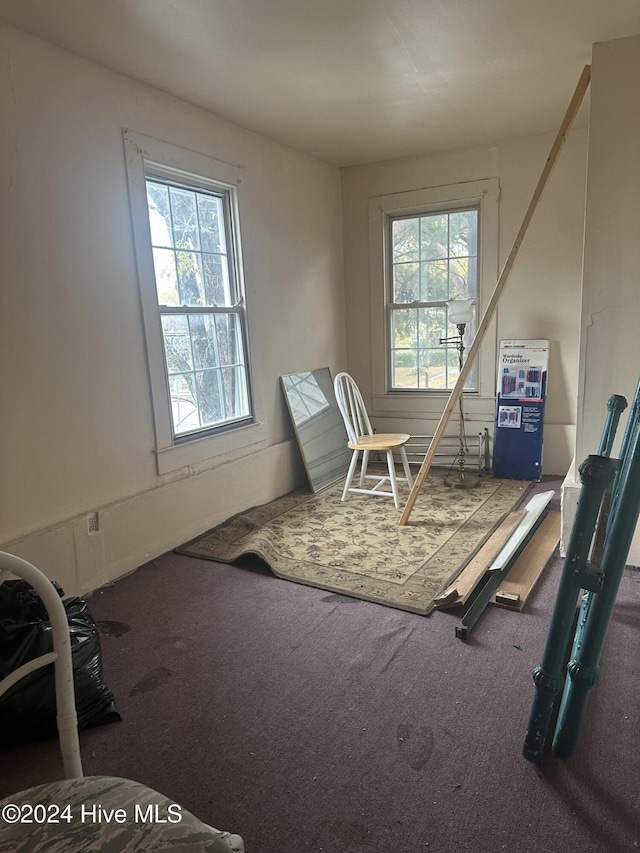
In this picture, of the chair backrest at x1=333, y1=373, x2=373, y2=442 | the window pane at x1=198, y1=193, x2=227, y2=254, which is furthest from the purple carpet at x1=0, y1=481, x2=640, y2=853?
the window pane at x1=198, y1=193, x2=227, y2=254

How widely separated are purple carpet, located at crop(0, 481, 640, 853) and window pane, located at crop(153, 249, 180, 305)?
174 cm

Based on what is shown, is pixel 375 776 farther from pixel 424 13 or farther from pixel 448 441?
pixel 448 441

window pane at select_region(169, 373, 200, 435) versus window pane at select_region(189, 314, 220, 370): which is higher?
window pane at select_region(189, 314, 220, 370)

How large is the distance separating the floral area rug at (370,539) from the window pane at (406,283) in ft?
5.61

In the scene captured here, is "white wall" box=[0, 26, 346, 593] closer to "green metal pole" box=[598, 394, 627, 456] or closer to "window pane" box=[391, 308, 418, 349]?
"window pane" box=[391, 308, 418, 349]

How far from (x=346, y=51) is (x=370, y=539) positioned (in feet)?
8.40

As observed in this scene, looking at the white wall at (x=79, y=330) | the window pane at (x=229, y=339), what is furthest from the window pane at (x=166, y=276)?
the window pane at (x=229, y=339)

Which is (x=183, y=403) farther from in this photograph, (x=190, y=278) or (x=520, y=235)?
(x=520, y=235)

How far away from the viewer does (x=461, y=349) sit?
424 centimetres

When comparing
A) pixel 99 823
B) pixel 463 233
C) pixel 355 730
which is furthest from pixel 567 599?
pixel 463 233

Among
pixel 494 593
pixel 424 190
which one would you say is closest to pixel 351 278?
pixel 424 190

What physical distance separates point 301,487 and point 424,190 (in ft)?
8.69

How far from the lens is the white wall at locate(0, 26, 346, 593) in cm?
242

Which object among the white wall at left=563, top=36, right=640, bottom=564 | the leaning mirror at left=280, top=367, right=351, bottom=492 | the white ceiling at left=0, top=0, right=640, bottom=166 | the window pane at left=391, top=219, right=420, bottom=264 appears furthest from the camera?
the window pane at left=391, top=219, right=420, bottom=264
